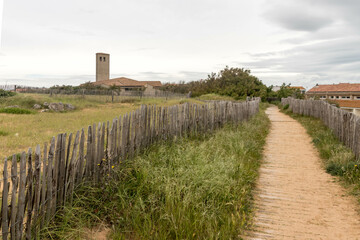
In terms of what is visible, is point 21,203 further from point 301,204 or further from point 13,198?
point 301,204

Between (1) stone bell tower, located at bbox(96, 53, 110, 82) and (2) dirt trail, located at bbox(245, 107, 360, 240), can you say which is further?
(1) stone bell tower, located at bbox(96, 53, 110, 82)

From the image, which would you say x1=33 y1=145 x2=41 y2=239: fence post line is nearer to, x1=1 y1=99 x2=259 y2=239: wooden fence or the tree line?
x1=1 y1=99 x2=259 y2=239: wooden fence

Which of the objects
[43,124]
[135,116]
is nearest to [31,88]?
[43,124]

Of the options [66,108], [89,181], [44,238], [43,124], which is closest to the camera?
[44,238]

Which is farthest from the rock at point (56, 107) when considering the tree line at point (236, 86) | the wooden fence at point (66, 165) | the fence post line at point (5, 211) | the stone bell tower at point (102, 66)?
the stone bell tower at point (102, 66)

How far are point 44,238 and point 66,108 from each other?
63.9 ft

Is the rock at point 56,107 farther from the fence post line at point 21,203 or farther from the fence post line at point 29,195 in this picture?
the fence post line at point 21,203

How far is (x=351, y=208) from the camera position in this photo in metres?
5.00

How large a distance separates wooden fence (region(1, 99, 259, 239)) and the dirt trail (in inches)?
101

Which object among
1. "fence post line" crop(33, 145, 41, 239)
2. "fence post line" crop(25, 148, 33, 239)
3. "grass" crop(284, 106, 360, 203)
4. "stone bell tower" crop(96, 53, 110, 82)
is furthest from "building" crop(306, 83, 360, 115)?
"stone bell tower" crop(96, 53, 110, 82)

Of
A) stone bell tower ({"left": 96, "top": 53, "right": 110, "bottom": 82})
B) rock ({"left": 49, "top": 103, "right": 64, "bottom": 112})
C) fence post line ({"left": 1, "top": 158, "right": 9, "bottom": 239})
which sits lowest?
fence post line ({"left": 1, "top": 158, "right": 9, "bottom": 239})

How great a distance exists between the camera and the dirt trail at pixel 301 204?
4215mm

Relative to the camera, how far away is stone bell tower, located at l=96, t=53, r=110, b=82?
87.2m

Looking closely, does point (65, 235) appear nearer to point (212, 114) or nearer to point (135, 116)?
point (135, 116)
